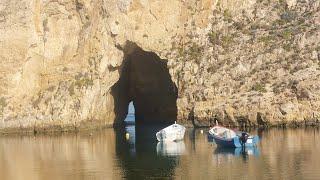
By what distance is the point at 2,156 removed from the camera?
5631 centimetres

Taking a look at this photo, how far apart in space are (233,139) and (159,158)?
821cm

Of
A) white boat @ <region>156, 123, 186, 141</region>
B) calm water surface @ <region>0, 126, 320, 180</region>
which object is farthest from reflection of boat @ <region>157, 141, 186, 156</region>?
white boat @ <region>156, 123, 186, 141</region>

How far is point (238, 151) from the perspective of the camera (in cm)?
5297

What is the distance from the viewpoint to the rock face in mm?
75562

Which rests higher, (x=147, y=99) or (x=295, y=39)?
(x=295, y=39)

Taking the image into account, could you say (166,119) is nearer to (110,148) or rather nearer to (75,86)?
(75,86)

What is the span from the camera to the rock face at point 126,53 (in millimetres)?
75562

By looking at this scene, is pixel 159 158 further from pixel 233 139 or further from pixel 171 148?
pixel 233 139

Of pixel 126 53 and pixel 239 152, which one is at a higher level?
pixel 126 53

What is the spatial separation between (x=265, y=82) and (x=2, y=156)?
3125 centimetres

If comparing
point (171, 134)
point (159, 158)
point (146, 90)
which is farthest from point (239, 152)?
point (146, 90)

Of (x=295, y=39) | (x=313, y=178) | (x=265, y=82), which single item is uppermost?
(x=295, y=39)

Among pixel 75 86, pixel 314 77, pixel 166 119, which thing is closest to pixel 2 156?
pixel 75 86

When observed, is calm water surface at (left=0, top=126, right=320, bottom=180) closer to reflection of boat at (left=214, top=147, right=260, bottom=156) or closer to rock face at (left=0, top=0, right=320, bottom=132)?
reflection of boat at (left=214, top=147, right=260, bottom=156)
